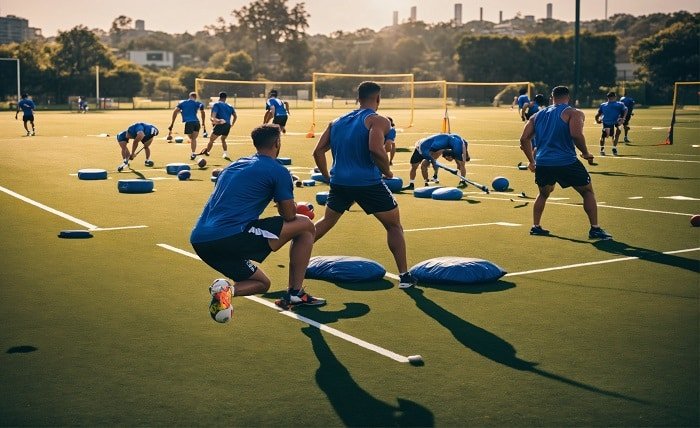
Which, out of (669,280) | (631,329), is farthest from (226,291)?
(669,280)

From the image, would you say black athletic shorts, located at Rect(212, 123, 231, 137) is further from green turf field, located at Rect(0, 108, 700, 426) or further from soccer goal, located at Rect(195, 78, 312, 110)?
soccer goal, located at Rect(195, 78, 312, 110)

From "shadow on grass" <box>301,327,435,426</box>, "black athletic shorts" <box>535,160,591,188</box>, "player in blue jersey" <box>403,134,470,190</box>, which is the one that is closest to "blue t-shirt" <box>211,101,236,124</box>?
"player in blue jersey" <box>403,134,470,190</box>

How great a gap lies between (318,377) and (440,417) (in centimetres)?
122

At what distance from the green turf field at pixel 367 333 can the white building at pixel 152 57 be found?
587 feet

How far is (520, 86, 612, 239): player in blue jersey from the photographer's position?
1364 cm

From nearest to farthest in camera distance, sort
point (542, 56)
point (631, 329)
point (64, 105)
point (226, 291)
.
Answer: point (226, 291) < point (631, 329) < point (64, 105) < point (542, 56)

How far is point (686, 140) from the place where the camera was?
37.9m

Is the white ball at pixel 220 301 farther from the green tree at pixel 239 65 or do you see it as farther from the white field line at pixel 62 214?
the green tree at pixel 239 65

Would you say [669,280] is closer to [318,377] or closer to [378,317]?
[378,317]

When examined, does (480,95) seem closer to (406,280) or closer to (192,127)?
(192,127)

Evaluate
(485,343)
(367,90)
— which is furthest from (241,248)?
(367,90)

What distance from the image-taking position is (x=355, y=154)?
33.5 ft

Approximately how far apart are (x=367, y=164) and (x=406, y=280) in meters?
1.33

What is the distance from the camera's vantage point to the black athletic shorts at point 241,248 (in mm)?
8180
